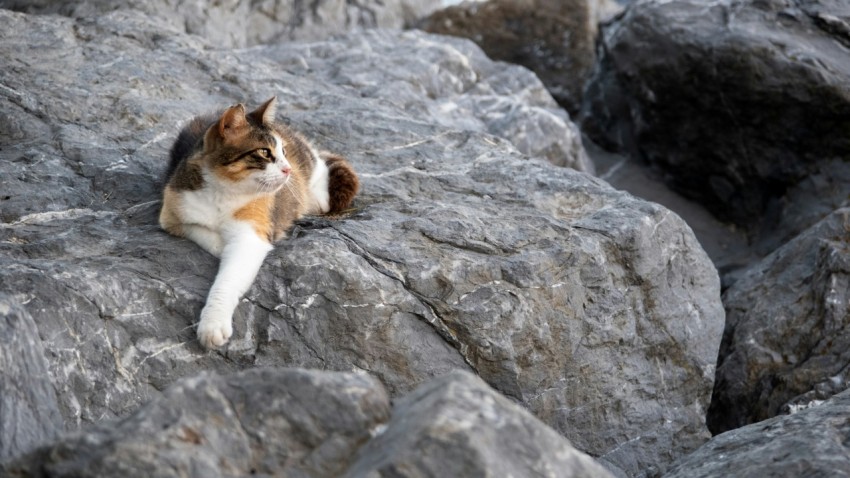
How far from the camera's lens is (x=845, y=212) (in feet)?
27.2

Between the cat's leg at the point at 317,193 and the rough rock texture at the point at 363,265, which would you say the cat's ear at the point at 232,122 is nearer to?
the rough rock texture at the point at 363,265

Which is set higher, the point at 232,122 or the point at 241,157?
the point at 232,122

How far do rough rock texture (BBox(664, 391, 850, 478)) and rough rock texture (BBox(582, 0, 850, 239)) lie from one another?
16.4 feet

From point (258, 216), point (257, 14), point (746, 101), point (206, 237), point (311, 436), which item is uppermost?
point (311, 436)

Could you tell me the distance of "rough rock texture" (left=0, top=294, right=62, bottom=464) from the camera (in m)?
4.18

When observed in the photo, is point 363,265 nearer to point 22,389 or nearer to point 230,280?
point 230,280

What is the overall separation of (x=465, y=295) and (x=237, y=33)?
19.1 feet

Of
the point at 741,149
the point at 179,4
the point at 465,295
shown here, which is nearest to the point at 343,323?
the point at 465,295

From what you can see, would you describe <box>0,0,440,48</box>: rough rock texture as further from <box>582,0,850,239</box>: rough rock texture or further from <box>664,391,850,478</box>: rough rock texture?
<box>664,391,850,478</box>: rough rock texture

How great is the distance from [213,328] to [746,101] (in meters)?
6.91

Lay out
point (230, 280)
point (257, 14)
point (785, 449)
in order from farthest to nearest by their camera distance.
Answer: point (257, 14)
point (230, 280)
point (785, 449)

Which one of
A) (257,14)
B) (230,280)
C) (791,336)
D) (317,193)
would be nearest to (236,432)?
(230,280)

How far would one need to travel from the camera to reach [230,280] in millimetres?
5598

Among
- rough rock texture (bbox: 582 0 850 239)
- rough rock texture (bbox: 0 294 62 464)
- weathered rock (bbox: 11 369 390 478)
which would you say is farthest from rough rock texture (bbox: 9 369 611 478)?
rough rock texture (bbox: 582 0 850 239)
